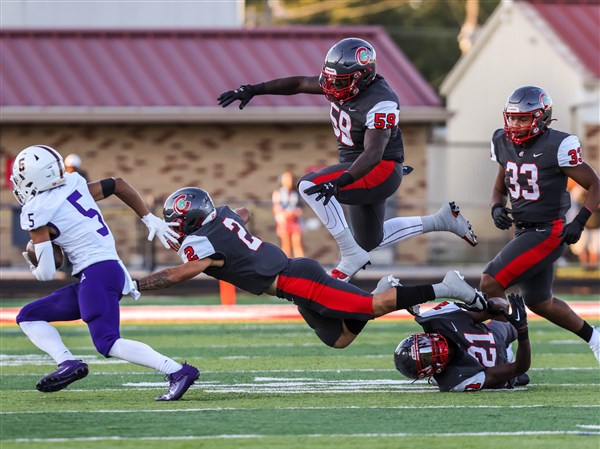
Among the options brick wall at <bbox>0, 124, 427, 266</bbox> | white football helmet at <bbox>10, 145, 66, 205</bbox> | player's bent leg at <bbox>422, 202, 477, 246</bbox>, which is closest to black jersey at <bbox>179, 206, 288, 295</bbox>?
white football helmet at <bbox>10, 145, 66, 205</bbox>

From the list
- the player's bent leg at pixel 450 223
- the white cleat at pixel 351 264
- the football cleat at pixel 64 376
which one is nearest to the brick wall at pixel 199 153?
the player's bent leg at pixel 450 223

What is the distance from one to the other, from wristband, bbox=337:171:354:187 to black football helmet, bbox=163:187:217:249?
85 centimetres

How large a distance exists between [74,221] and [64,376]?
902 millimetres

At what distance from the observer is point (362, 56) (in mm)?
8227

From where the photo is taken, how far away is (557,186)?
8.50 metres

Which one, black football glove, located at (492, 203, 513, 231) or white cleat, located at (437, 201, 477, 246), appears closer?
black football glove, located at (492, 203, 513, 231)

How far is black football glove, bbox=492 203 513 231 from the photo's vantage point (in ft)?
28.4

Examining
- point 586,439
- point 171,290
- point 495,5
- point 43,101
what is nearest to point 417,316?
point 586,439

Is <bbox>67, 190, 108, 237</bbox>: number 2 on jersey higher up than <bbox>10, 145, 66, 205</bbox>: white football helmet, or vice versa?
<bbox>10, 145, 66, 205</bbox>: white football helmet

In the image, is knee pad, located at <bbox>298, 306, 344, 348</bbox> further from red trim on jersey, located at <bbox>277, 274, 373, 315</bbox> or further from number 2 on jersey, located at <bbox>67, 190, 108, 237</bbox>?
number 2 on jersey, located at <bbox>67, 190, 108, 237</bbox>

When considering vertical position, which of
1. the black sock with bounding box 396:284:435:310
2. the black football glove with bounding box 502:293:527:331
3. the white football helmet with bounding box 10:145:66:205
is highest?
the white football helmet with bounding box 10:145:66:205

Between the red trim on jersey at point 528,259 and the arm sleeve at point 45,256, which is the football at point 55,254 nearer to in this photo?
the arm sleeve at point 45,256

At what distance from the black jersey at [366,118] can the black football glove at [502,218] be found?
75 centimetres

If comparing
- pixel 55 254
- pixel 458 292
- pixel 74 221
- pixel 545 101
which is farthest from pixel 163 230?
pixel 545 101
